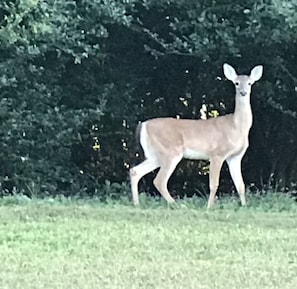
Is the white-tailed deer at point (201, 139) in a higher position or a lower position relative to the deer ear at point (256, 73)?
lower

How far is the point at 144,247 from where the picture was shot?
775 centimetres

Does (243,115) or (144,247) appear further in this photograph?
(243,115)

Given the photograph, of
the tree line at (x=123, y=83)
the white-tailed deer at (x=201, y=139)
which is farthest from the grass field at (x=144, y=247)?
the tree line at (x=123, y=83)

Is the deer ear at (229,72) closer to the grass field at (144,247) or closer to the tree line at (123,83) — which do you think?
the tree line at (123,83)

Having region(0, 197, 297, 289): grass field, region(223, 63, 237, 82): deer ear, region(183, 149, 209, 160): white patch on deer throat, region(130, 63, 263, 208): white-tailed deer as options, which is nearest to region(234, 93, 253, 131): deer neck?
region(130, 63, 263, 208): white-tailed deer

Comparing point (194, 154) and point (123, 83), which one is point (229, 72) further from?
point (123, 83)

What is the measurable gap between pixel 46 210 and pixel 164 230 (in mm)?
1540

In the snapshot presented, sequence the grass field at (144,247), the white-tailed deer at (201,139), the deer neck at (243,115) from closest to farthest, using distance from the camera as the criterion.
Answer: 1. the grass field at (144,247)
2. the white-tailed deer at (201,139)
3. the deer neck at (243,115)

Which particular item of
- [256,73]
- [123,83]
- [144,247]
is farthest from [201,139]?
[144,247]

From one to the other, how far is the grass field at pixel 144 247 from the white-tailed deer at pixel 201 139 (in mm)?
1587

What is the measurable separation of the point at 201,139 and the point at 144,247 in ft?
14.6

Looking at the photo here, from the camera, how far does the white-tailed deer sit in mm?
11938

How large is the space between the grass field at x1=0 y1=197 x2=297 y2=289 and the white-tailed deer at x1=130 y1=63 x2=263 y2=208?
1.59 metres

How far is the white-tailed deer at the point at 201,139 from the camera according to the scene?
470 inches
